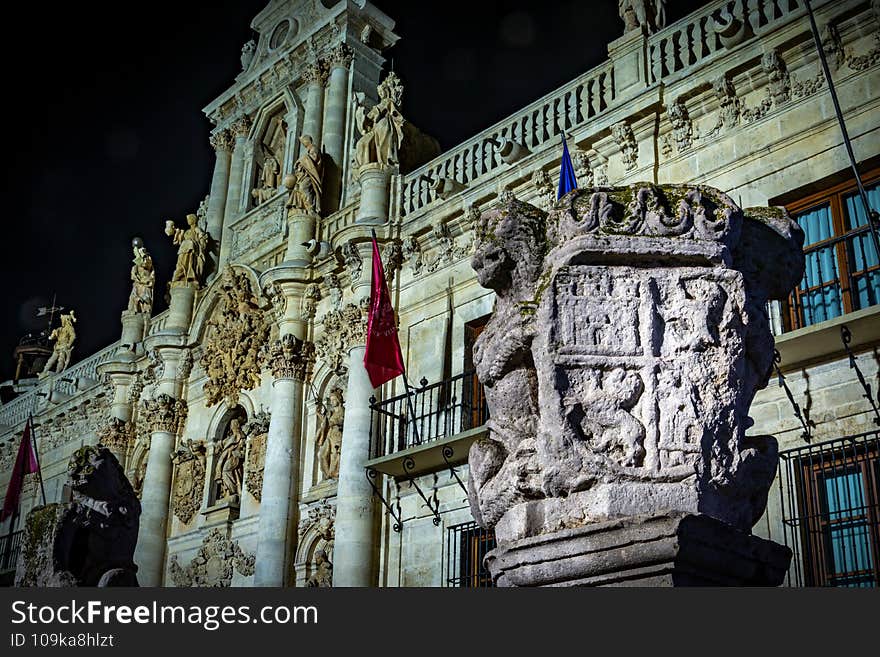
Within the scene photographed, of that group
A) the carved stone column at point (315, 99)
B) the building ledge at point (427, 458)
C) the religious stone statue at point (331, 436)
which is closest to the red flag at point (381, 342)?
the building ledge at point (427, 458)

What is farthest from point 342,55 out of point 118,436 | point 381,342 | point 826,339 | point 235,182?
point 826,339

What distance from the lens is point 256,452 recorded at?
15.2 m

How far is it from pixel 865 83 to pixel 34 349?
23.4 metres

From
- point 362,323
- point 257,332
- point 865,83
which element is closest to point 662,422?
point 865,83

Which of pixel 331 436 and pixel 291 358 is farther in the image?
pixel 291 358

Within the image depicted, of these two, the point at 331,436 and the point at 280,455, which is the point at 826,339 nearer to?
the point at 331,436

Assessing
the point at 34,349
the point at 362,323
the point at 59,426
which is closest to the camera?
the point at 362,323

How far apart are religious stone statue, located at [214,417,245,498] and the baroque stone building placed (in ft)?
0.12

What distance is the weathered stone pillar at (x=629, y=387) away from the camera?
352cm

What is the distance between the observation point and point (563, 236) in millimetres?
3994

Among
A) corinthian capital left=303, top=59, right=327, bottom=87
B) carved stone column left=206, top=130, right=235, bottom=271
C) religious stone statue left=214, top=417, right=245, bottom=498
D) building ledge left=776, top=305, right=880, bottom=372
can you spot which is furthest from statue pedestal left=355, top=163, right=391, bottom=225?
building ledge left=776, top=305, right=880, bottom=372

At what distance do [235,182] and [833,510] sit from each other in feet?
45.1

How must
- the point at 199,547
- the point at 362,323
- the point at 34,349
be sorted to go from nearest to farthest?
the point at 362,323 < the point at 199,547 < the point at 34,349

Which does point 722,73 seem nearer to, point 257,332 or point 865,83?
point 865,83
